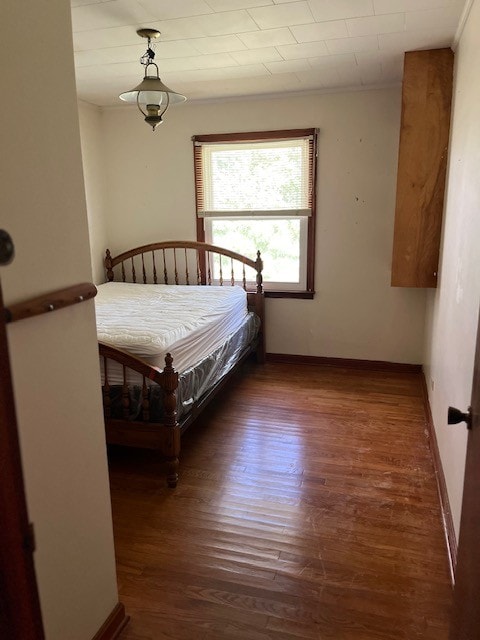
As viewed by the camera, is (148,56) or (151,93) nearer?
(151,93)

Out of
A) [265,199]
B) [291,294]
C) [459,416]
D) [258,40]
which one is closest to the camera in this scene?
[459,416]

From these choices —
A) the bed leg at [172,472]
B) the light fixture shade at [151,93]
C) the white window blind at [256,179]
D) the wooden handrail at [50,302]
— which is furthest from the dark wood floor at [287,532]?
the light fixture shade at [151,93]

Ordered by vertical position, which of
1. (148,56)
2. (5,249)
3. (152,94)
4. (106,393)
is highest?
(148,56)

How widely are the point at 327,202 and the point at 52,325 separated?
330 cm

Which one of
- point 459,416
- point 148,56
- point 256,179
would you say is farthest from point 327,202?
point 459,416

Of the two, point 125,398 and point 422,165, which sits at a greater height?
point 422,165

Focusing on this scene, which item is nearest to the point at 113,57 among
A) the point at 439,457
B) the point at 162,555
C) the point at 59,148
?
the point at 59,148

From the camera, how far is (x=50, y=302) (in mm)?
1211

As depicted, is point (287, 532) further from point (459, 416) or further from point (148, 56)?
point (148, 56)

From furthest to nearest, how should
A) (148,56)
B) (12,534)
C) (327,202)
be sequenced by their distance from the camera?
(327,202) < (148,56) < (12,534)

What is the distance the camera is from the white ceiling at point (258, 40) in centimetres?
233

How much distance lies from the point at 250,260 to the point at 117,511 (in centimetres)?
260

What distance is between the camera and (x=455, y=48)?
2799mm

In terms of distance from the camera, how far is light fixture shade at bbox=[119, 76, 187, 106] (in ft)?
8.42
